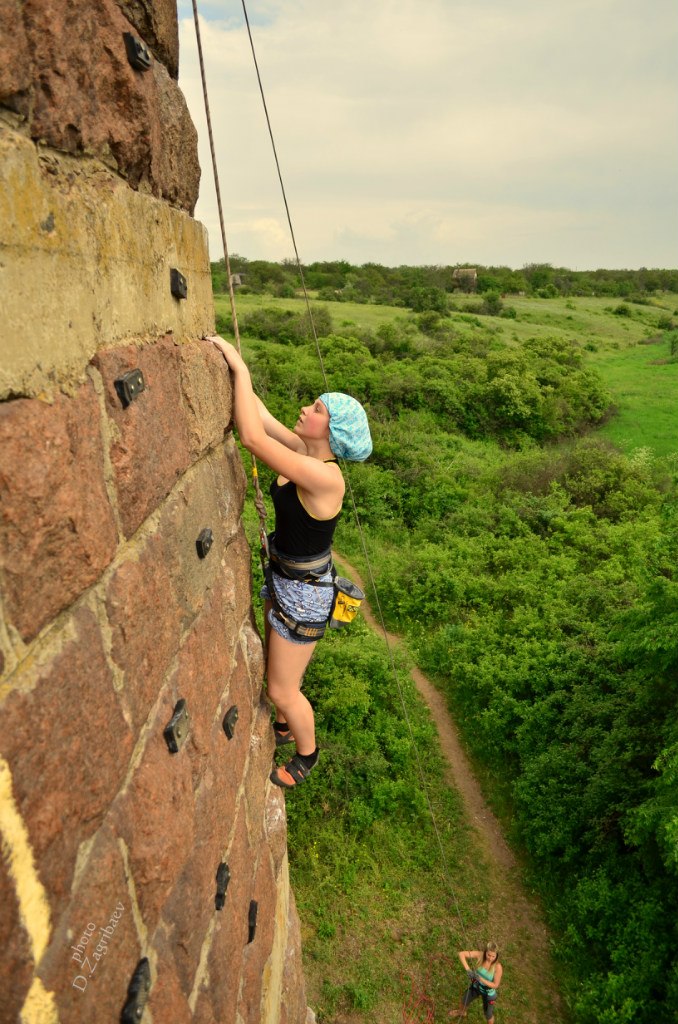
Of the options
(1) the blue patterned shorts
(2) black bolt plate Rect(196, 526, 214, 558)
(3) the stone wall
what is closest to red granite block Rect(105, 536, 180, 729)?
(3) the stone wall

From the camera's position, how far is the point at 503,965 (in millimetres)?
6777

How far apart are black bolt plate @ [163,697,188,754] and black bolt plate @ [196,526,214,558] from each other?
432 mm

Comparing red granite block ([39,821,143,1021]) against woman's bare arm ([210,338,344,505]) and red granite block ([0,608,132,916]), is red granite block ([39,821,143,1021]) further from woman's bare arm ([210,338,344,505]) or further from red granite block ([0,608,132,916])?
woman's bare arm ([210,338,344,505])

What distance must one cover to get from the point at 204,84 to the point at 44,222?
4.70ft

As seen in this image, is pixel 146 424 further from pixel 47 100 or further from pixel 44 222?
pixel 47 100

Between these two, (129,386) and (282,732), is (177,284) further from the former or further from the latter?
(282,732)

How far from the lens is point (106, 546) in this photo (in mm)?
1313

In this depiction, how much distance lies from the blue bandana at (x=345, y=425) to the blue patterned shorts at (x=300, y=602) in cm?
57

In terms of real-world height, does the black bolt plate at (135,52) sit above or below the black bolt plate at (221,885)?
above

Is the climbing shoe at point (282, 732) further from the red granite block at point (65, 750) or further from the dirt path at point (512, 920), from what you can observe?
the dirt path at point (512, 920)

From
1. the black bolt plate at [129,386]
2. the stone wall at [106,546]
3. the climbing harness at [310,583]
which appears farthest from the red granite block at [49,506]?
the climbing harness at [310,583]

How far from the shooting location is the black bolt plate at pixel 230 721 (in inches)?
85.0

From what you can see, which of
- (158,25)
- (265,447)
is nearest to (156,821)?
(265,447)

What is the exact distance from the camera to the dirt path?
6473 millimetres
